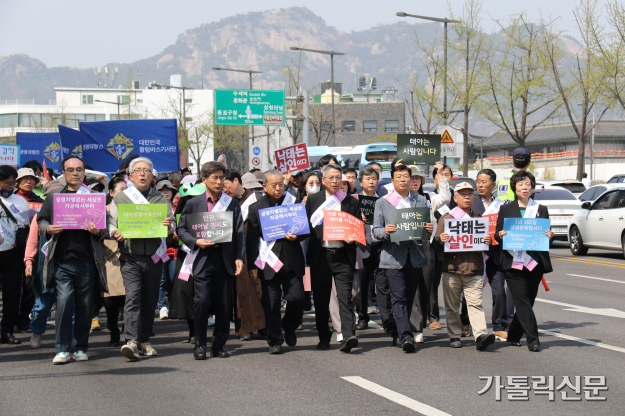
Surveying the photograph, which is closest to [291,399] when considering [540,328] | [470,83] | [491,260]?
[491,260]

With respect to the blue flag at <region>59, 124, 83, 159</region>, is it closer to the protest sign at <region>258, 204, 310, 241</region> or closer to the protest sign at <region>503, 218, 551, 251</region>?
the protest sign at <region>258, 204, 310, 241</region>

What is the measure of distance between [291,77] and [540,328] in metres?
42.4

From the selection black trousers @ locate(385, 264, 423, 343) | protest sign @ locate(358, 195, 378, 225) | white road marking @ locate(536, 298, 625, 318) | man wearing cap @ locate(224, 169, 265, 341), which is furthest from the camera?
white road marking @ locate(536, 298, 625, 318)

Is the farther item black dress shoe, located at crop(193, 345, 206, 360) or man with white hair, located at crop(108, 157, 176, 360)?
black dress shoe, located at crop(193, 345, 206, 360)

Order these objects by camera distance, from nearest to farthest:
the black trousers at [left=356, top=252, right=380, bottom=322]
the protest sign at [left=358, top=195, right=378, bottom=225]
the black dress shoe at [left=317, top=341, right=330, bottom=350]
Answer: the black dress shoe at [left=317, top=341, right=330, bottom=350] < the protest sign at [left=358, top=195, right=378, bottom=225] < the black trousers at [left=356, top=252, right=380, bottom=322]

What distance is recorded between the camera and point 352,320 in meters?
8.13

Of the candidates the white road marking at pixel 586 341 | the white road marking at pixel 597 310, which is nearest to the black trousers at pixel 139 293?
the white road marking at pixel 586 341

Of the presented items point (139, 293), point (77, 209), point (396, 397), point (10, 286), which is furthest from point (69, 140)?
point (396, 397)

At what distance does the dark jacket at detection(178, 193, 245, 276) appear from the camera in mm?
7812

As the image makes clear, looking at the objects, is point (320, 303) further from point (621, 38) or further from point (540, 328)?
point (621, 38)

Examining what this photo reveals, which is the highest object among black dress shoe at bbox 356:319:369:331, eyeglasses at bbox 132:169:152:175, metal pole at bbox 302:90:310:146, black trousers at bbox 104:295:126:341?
metal pole at bbox 302:90:310:146

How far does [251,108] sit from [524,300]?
85.3ft

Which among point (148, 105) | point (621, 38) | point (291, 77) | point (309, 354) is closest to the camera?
point (309, 354)

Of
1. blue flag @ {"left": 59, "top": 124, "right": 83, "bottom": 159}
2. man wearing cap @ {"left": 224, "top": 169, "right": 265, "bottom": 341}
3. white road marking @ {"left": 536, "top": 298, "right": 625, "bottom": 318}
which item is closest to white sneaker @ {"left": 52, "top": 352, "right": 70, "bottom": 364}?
man wearing cap @ {"left": 224, "top": 169, "right": 265, "bottom": 341}
